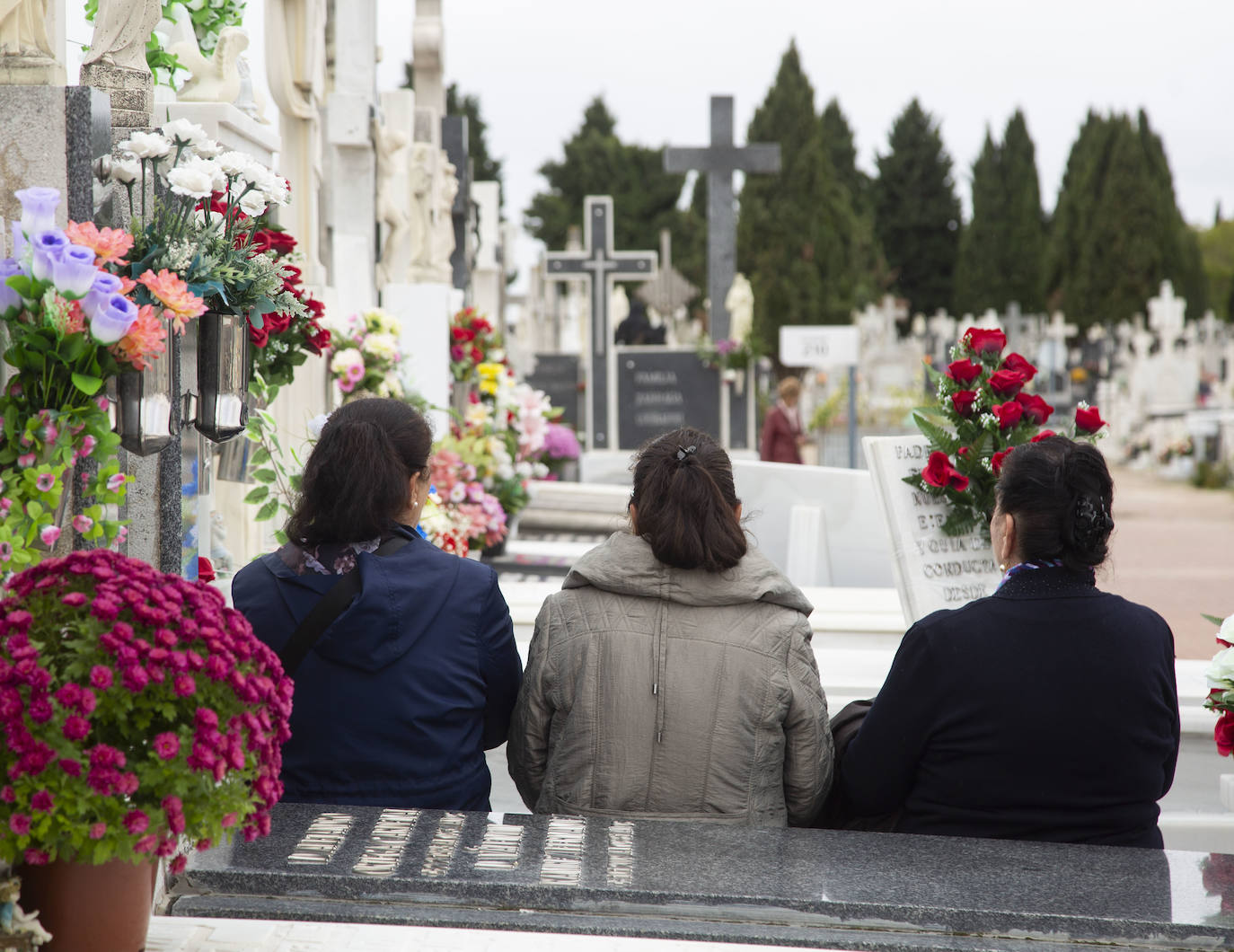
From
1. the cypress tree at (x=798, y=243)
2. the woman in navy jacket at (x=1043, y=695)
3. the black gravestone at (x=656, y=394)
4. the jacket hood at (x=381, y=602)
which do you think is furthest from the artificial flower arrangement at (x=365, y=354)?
the cypress tree at (x=798, y=243)

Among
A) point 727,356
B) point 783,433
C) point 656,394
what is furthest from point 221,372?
point 656,394

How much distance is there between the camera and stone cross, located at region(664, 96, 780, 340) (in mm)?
15406

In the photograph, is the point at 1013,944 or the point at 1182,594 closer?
the point at 1013,944

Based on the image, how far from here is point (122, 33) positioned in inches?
122

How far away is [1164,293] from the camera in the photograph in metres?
34.9

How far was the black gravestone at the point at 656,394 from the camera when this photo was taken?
623 inches

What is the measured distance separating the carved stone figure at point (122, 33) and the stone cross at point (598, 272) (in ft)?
44.1

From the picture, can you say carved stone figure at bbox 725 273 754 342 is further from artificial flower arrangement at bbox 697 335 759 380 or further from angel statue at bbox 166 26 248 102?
angel statue at bbox 166 26 248 102

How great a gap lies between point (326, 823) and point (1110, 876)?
137 cm

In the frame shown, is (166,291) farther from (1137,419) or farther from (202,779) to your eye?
(1137,419)

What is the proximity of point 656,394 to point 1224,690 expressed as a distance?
44.7 feet

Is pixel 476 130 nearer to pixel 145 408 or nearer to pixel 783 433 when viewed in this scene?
pixel 783 433

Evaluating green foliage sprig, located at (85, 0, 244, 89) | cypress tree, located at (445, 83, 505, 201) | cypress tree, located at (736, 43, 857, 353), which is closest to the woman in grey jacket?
green foliage sprig, located at (85, 0, 244, 89)

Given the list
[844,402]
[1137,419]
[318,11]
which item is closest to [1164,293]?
[1137,419]
